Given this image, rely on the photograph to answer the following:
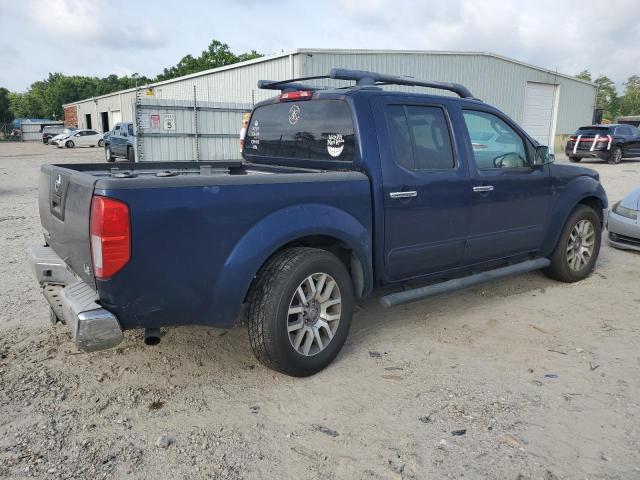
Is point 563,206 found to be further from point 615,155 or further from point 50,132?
point 50,132

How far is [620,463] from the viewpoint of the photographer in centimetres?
259

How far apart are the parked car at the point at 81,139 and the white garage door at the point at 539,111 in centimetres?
2678

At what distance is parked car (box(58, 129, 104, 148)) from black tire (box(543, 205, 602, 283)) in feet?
116

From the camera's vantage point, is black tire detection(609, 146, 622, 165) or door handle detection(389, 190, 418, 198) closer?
door handle detection(389, 190, 418, 198)

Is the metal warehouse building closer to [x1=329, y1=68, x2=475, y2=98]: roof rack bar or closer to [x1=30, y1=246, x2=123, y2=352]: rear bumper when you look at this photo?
[x1=329, y1=68, x2=475, y2=98]: roof rack bar

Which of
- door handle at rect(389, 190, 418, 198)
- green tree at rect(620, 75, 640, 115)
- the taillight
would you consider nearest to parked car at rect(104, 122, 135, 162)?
the taillight

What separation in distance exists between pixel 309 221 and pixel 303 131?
3.77ft

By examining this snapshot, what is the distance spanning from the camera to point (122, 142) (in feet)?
68.7

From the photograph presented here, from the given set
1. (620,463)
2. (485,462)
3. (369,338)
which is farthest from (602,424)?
(369,338)

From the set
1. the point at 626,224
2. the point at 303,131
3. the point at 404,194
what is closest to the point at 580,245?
the point at 626,224

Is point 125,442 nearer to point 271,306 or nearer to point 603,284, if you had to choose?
point 271,306

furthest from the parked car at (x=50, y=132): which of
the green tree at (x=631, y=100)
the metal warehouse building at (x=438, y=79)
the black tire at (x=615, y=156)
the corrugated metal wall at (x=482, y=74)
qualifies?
the green tree at (x=631, y=100)

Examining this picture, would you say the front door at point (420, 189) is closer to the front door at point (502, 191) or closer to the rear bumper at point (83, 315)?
the front door at point (502, 191)

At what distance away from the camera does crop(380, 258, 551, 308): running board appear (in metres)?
3.80
